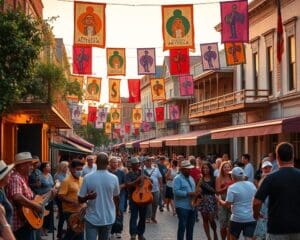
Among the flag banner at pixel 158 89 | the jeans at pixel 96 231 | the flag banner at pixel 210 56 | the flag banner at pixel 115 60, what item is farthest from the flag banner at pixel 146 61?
the jeans at pixel 96 231

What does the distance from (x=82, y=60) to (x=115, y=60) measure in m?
1.34

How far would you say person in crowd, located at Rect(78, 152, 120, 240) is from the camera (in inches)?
359

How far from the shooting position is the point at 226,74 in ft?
135

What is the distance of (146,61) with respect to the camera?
2816cm

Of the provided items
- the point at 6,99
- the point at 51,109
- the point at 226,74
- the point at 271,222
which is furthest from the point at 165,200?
the point at 226,74

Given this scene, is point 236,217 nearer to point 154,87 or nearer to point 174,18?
point 174,18

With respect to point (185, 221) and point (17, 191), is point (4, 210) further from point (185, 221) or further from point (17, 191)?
point (185, 221)

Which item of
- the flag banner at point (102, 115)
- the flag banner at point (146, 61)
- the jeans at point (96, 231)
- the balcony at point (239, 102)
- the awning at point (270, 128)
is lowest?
the jeans at point (96, 231)

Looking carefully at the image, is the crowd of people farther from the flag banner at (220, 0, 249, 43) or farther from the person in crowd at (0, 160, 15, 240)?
the flag banner at (220, 0, 249, 43)

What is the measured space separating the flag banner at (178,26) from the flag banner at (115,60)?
5.52m

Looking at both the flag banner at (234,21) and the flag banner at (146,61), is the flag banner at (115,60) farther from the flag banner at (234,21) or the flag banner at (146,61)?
the flag banner at (234,21)

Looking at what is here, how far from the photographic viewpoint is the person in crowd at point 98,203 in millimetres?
9109

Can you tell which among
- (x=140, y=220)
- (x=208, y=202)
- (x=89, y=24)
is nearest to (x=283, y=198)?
(x=208, y=202)

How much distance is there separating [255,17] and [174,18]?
13734 millimetres
